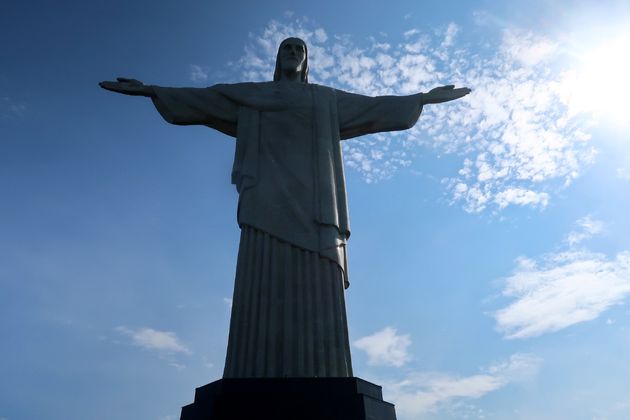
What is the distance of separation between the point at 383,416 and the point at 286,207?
9.67 ft

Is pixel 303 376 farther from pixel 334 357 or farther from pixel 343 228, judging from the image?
pixel 343 228

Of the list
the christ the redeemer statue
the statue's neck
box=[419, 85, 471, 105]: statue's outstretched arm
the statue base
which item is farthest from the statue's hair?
the statue base

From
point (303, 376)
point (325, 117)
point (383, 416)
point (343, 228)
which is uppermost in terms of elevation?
point (325, 117)

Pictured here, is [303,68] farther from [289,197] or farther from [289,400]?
[289,400]

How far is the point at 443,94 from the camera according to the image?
8461 millimetres

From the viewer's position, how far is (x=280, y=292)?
6406 millimetres

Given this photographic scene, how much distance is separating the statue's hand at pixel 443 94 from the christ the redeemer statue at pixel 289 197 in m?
0.02

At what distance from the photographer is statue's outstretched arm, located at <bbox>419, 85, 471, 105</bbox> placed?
27.6 feet

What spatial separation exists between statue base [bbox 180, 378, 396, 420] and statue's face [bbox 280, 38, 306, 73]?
5.43 meters

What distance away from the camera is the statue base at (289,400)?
5.07 m

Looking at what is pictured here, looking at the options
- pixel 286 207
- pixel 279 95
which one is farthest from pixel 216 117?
pixel 286 207

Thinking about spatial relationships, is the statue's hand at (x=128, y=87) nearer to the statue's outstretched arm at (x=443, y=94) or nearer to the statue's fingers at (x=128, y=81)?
the statue's fingers at (x=128, y=81)

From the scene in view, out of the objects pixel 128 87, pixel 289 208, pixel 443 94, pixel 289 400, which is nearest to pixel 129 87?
pixel 128 87

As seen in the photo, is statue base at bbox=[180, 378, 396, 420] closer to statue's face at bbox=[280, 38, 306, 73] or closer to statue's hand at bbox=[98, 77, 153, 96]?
statue's hand at bbox=[98, 77, 153, 96]
